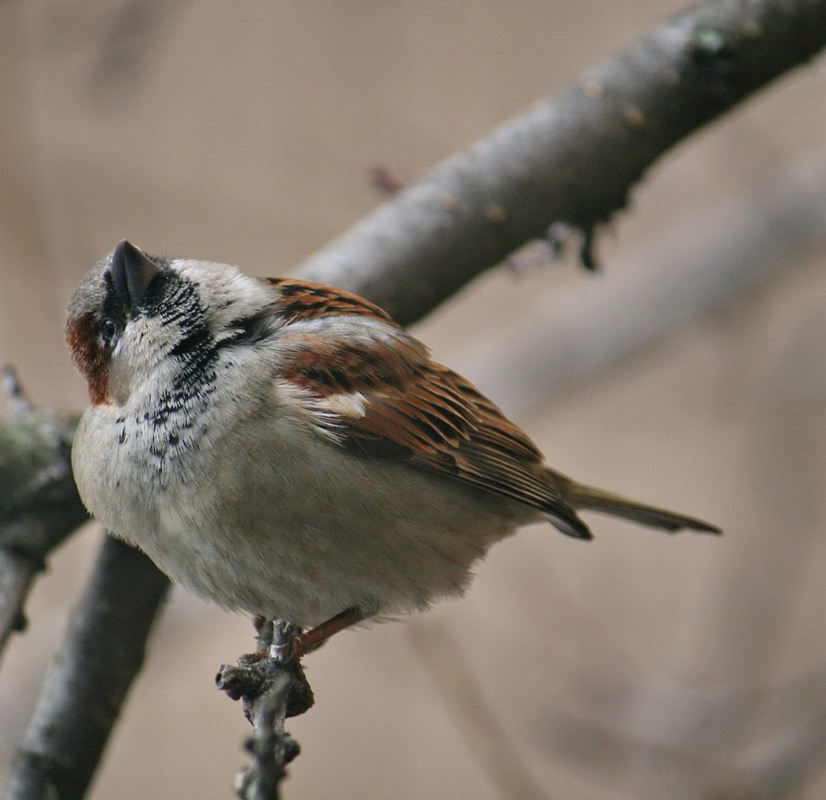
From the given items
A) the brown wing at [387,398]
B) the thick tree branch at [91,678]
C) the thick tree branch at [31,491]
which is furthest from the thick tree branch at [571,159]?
the thick tree branch at [91,678]

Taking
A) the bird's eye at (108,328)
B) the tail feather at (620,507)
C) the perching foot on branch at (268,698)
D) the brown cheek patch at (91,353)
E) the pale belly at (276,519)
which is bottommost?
the perching foot on branch at (268,698)

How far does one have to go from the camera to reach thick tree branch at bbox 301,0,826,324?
2.44 metres

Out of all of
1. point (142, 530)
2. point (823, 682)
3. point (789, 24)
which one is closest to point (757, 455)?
point (823, 682)

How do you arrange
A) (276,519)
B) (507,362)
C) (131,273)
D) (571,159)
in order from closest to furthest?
(276,519) < (131,273) < (571,159) < (507,362)

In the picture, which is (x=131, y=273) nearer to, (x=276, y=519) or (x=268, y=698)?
(x=276, y=519)

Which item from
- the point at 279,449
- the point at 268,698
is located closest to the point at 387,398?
the point at 279,449

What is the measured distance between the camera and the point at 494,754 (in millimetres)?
4668

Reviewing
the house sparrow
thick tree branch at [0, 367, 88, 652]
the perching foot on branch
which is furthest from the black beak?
the perching foot on branch

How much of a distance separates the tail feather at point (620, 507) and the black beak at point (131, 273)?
1.15 meters

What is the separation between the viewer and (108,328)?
209 centimetres

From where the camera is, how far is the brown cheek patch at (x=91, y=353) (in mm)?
2078

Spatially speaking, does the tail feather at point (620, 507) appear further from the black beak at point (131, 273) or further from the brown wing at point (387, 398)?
the black beak at point (131, 273)

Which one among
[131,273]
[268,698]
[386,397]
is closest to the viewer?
[268,698]

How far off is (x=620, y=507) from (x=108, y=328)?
139 cm
